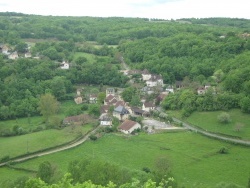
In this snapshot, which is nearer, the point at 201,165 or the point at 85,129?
the point at 201,165

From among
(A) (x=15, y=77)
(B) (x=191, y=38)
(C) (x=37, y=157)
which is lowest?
(C) (x=37, y=157)

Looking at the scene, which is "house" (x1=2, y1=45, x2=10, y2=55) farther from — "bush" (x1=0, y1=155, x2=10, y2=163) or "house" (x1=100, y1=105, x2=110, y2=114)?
"bush" (x1=0, y1=155, x2=10, y2=163)

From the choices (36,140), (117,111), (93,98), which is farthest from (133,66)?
(36,140)

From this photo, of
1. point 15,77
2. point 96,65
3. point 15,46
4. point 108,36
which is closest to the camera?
point 15,77

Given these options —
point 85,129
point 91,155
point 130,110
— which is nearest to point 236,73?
point 130,110

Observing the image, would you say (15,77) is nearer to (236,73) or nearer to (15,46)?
(15,46)
